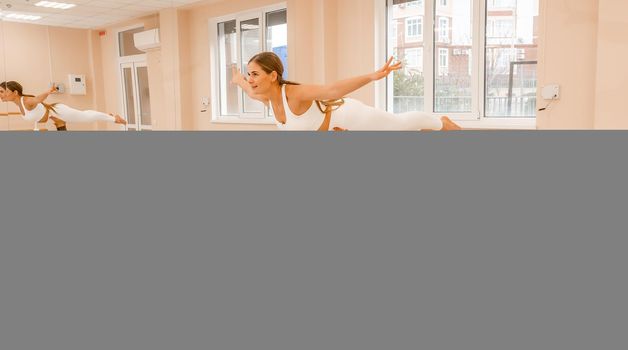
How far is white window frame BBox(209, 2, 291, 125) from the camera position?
5.49 metres

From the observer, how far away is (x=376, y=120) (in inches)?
106

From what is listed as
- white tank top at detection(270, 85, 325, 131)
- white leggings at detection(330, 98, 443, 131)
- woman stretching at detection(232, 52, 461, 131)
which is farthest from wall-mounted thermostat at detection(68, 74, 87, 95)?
white leggings at detection(330, 98, 443, 131)

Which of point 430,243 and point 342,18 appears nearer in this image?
point 430,243

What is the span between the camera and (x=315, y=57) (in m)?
5.21

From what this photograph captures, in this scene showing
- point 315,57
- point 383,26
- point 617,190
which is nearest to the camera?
point 617,190

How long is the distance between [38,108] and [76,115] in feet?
1.38

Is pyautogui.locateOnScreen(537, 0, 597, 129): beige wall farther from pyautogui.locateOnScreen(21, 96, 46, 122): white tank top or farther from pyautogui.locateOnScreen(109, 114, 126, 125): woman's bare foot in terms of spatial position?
pyautogui.locateOnScreen(21, 96, 46, 122): white tank top

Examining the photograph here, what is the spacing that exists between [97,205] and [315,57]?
491 centimetres

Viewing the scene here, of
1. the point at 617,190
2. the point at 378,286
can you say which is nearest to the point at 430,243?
the point at 378,286

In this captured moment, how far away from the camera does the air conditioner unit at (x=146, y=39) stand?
5426mm

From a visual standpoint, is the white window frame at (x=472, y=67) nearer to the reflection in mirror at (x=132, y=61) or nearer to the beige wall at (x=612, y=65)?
the beige wall at (x=612, y=65)

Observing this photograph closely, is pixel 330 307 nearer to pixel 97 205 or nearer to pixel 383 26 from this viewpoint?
pixel 97 205

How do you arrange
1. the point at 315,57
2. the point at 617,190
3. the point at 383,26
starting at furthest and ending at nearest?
the point at 315,57
the point at 383,26
the point at 617,190

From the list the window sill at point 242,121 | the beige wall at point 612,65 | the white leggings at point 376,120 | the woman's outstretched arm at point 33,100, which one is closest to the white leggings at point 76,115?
the woman's outstretched arm at point 33,100
